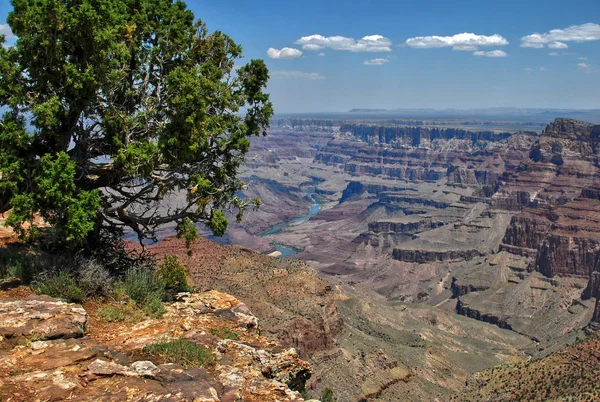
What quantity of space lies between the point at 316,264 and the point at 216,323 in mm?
147993

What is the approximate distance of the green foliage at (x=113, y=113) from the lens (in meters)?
16.4

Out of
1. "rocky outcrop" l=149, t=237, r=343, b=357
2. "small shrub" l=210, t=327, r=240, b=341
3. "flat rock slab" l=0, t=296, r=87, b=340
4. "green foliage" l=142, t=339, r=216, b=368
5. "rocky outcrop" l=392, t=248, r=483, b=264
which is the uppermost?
"flat rock slab" l=0, t=296, r=87, b=340

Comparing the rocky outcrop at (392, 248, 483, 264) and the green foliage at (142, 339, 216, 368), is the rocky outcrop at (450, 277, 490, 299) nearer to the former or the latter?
the rocky outcrop at (392, 248, 483, 264)

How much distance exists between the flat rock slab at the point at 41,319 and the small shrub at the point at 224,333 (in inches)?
142

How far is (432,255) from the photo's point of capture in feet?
519

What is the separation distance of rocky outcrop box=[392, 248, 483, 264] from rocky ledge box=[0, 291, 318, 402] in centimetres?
14591

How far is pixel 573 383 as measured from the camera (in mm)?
46156

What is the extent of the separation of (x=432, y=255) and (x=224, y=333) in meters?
148

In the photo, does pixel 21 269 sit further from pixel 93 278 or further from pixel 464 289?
pixel 464 289

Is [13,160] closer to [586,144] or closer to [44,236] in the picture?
[44,236]

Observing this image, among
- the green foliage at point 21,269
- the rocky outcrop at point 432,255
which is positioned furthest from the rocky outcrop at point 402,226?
the green foliage at point 21,269

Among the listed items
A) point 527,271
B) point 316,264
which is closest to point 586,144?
point 527,271

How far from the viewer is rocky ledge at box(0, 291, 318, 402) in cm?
1125

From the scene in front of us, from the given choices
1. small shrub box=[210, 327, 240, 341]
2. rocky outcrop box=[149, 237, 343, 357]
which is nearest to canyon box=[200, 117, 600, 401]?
rocky outcrop box=[149, 237, 343, 357]
